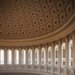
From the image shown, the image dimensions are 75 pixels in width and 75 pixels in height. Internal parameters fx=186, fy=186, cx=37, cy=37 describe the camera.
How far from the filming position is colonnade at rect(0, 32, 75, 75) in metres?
25.7

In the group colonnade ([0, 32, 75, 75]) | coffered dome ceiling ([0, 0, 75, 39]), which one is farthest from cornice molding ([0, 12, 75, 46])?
coffered dome ceiling ([0, 0, 75, 39])

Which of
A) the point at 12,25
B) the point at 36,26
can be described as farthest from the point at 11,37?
the point at 36,26

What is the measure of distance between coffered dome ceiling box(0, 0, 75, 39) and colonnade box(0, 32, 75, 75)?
238 centimetres

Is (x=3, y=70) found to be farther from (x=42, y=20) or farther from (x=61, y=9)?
(x=61, y=9)

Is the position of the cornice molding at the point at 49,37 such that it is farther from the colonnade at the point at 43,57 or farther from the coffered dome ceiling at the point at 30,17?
the coffered dome ceiling at the point at 30,17

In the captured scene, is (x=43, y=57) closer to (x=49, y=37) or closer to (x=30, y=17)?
(x=49, y=37)

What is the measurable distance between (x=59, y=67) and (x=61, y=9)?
8.73 m

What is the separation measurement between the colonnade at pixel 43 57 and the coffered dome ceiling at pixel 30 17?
238cm

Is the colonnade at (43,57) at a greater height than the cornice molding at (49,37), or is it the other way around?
the cornice molding at (49,37)

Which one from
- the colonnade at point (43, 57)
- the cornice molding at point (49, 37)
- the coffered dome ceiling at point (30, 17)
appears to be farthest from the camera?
the coffered dome ceiling at point (30, 17)

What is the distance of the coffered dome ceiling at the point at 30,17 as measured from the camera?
29297mm

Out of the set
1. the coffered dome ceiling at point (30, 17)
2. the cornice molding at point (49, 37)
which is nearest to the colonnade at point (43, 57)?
the cornice molding at point (49, 37)

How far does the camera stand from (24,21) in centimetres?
3519

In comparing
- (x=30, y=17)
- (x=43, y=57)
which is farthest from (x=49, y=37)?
(x=30, y=17)
